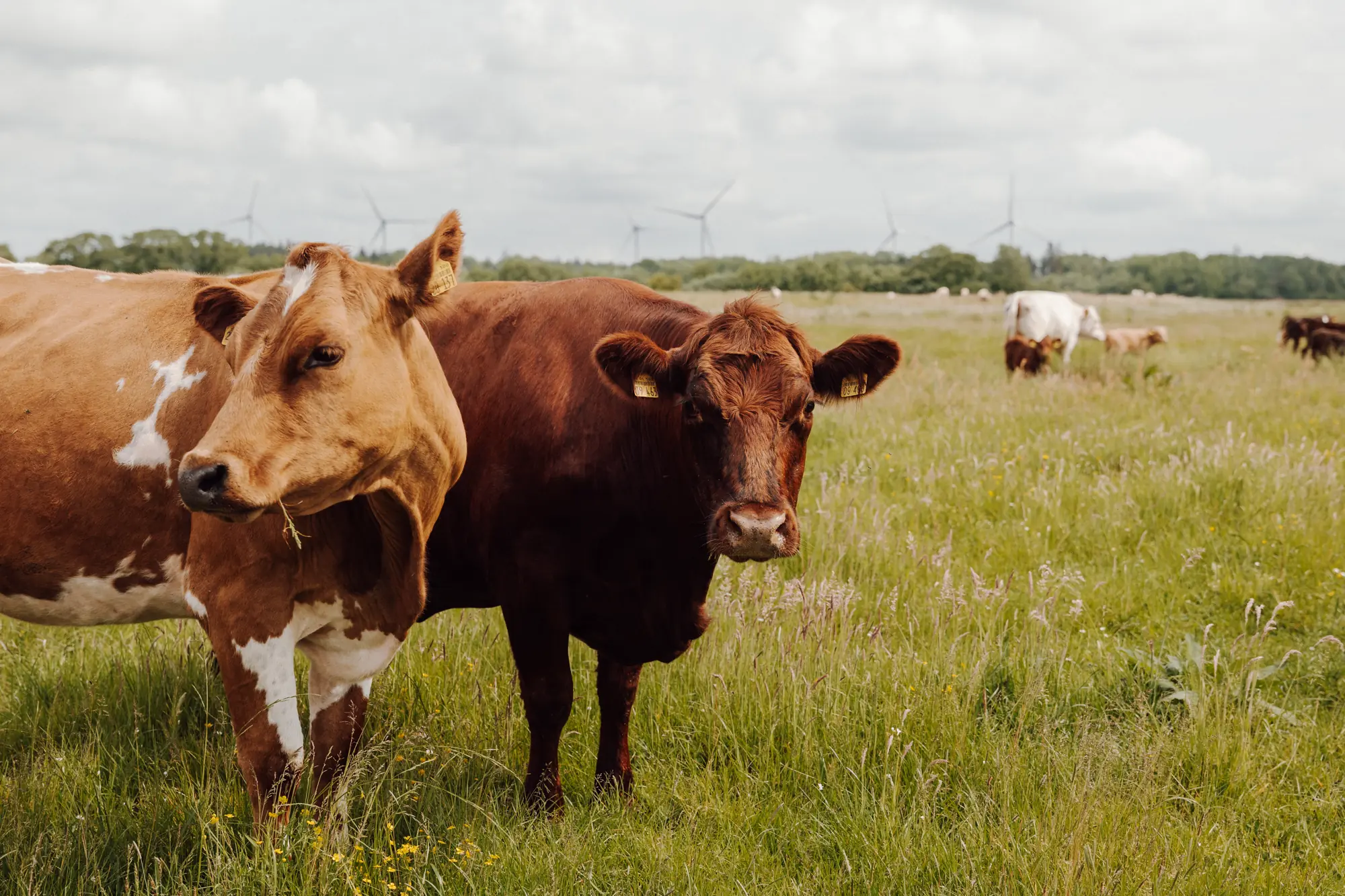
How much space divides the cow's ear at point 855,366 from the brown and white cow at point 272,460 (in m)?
1.52

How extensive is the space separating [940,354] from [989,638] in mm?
19256

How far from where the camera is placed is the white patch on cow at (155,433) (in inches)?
144

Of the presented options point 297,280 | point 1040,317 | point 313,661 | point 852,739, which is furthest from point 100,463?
point 1040,317

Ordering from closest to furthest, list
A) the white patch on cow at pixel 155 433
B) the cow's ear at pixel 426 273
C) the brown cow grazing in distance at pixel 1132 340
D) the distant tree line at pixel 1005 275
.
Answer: the cow's ear at pixel 426 273 → the white patch on cow at pixel 155 433 → the brown cow grazing in distance at pixel 1132 340 → the distant tree line at pixel 1005 275

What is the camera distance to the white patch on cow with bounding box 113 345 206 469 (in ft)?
12.0

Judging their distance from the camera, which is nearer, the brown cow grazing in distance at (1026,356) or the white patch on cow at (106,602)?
the white patch on cow at (106,602)

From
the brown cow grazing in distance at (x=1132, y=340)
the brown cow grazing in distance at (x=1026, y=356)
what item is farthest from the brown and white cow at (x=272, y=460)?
the brown cow grazing in distance at (x=1132, y=340)

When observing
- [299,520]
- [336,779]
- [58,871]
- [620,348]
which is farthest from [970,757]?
[58,871]

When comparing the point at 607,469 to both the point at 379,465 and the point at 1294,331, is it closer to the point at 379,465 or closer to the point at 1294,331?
the point at 379,465

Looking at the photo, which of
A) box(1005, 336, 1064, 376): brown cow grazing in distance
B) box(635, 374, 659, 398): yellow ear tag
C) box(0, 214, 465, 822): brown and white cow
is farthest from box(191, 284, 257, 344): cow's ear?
box(1005, 336, 1064, 376): brown cow grazing in distance

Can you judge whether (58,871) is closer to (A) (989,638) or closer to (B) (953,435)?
(A) (989,638)

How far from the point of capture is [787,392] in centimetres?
379

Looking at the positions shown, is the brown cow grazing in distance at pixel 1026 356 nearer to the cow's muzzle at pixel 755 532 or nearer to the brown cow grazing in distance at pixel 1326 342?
the brown cow grazing in distance at pixel 1326 342

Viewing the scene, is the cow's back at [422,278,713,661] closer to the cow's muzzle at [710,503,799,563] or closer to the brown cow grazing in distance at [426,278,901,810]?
the brown cow grazing in distance at [426,278,901,810]
